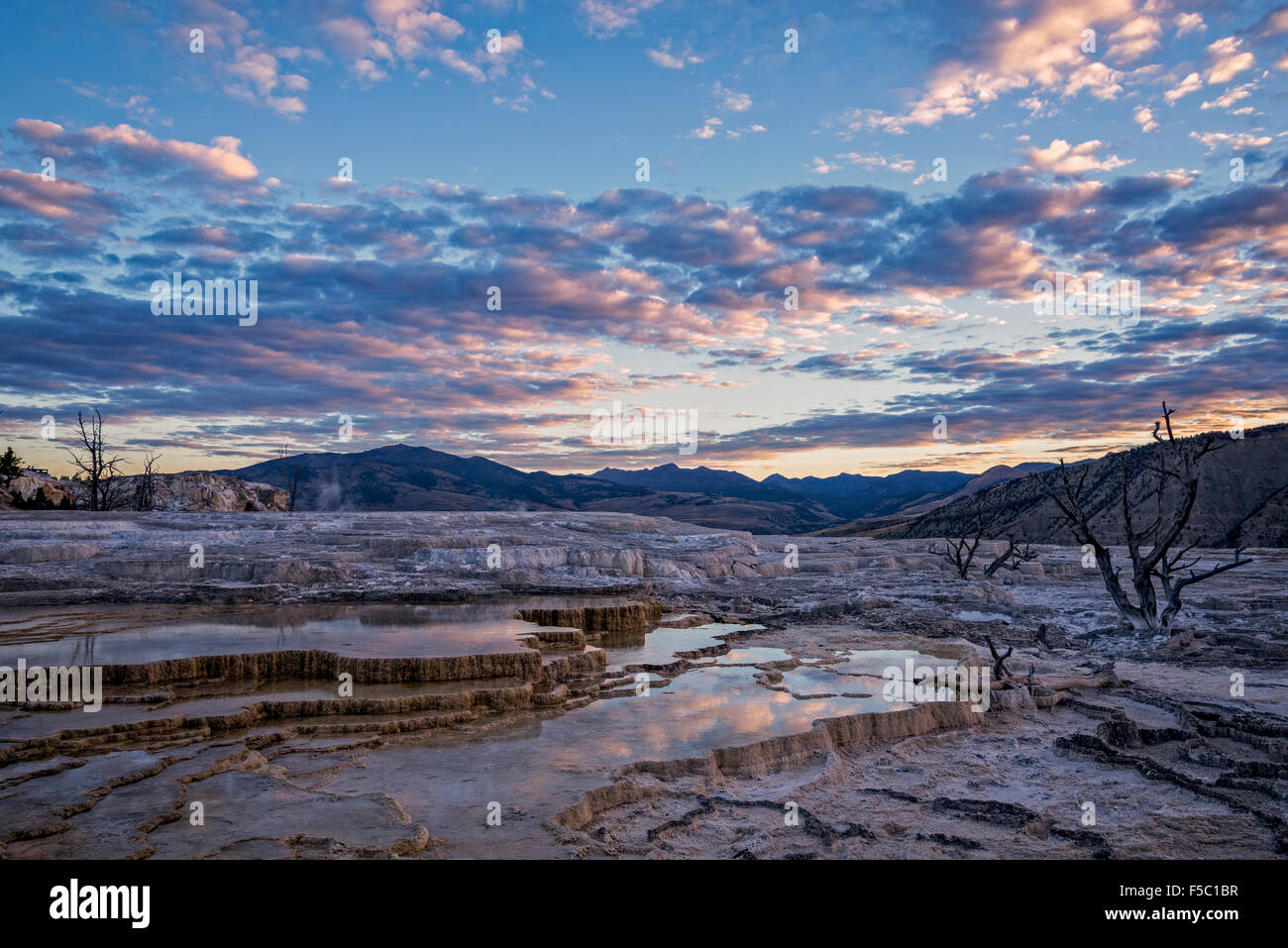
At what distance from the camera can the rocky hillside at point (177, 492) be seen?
40875mm

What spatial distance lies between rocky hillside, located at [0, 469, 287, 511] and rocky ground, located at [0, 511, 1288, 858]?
93.2ft

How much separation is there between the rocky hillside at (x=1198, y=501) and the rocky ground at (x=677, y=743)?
100 feet

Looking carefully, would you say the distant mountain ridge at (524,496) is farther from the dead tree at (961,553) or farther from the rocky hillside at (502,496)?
the dead tree at (961,553)

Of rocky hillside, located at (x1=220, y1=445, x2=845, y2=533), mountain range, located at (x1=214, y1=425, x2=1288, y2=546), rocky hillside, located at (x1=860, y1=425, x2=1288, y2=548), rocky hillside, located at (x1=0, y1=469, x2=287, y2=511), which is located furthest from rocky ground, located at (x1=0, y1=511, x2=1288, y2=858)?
rocky hillside, located at (x1=220, y1=445, x2=845, y2=533)

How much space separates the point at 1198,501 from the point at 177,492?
62.5 meters

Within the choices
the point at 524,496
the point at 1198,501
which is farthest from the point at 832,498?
the point at 1198,501

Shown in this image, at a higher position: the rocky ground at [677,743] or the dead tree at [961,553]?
the dead tree at [961,553]

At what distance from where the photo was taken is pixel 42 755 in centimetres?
729

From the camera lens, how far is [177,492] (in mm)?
47000

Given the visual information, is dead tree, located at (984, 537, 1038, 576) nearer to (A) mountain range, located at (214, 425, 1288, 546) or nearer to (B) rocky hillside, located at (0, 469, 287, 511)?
(A) mountain range, located at (214, 425, 1288, 546)

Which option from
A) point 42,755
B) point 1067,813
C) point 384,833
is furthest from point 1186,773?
point 42,755

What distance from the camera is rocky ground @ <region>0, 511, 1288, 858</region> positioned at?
5945 millimetres

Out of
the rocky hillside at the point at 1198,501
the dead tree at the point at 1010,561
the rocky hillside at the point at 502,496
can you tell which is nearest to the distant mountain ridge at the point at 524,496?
the rocky hillside at the point at 502,496
